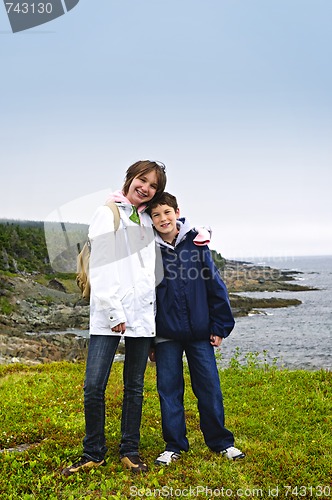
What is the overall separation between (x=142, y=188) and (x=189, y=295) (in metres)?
1.13

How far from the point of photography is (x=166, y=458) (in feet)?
16.2

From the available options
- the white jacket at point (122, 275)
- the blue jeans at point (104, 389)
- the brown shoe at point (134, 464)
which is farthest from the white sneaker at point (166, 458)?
the white jacket at point (122, 275)

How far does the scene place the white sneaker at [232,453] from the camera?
5.00 m

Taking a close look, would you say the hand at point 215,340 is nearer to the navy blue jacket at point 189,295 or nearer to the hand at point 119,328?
the navy blue jacket at point 189,295

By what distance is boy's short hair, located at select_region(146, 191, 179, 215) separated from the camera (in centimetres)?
489

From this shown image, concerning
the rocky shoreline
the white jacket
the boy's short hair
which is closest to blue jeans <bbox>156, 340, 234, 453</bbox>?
the white jacket

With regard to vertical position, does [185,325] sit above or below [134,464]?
above

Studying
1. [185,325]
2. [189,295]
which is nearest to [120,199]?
[189,295]

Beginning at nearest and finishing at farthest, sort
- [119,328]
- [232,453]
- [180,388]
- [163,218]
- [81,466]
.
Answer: [119,328] → [81,466] → [163,218] → [232,453] → [180,388]

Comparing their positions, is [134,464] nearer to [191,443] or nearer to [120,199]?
[191,443]

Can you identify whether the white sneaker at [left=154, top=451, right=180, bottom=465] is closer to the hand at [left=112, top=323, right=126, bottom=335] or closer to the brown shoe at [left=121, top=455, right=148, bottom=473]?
the brown shoe at [left=121, top=455, right=148, bottom=473]

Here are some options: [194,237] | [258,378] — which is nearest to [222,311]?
[194,237]

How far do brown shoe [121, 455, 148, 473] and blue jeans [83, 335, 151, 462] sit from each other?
1.8 inches

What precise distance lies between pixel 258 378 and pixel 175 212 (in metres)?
4.78
